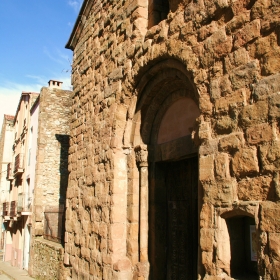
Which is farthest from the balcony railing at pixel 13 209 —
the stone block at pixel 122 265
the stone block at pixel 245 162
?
the stone block at pixel 245 162

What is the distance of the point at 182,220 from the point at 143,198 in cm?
69

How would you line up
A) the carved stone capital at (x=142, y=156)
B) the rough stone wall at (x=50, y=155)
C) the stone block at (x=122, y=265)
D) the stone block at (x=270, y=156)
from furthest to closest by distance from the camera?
the rough stone wall at (x=50, y=155) → the carved stone capital at (x=142, y=156) → the stone block at (x=122, y=265) → the stone block at (x=270, y=156)

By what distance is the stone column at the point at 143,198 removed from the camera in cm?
532

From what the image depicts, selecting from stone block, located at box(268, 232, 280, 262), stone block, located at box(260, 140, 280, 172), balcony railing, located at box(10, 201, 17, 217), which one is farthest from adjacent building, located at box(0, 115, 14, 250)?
stone block, located at box(268, 232, 280, 262)

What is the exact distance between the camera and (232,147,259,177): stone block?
3.22m

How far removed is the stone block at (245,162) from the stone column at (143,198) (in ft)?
7.43

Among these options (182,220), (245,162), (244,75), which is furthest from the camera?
(182,220)

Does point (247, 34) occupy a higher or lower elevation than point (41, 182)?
higher

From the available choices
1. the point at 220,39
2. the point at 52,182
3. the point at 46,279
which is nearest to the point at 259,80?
the point at 220,39

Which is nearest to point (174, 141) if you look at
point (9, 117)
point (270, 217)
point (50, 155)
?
point (270, 217)

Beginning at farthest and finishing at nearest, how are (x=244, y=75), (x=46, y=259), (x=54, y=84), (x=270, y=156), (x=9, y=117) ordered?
(x=9, y=117)
(x=54, y=84)
(x=46, y=259)
(x=244, y=75)
(x=270, y=156)

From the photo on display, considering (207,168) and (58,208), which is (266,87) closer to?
(207,168)

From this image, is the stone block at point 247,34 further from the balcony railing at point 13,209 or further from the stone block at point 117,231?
the balcony railing at point 13,209

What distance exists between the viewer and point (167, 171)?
562 centimetres
